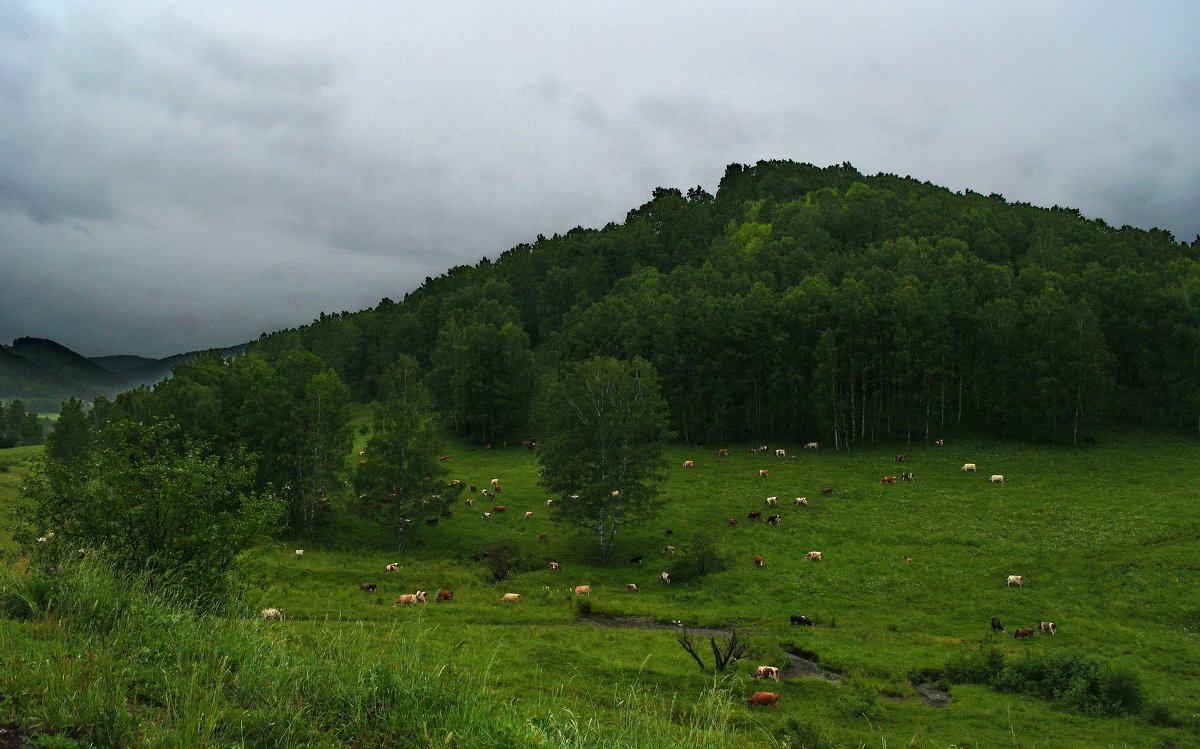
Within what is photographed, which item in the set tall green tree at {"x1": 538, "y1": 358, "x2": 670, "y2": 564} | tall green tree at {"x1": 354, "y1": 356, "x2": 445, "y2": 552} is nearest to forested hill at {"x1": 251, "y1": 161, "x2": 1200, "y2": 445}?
tall green tree at {"x1": 538, "y1": 358, "x2": 670, "y2": 564}

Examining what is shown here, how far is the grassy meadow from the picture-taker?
8.24m

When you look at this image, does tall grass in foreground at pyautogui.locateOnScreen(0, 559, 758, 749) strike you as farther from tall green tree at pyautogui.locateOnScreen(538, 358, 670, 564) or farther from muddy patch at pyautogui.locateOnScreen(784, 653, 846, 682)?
tall green tree at pyautogui.locateOnScreen(538, 358, 670, 564)

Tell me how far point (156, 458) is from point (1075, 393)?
85004 millimetres

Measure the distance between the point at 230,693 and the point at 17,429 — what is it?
202361mm

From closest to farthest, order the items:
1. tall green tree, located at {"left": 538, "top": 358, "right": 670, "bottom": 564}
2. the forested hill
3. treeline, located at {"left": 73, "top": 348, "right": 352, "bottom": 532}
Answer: tall green tree, located at {"left": 538, "top": 358, "right": 670, "bottom": 564}, treeline, located at {"left": 73, "top": 348, "right": 352, "bottom": 532}, the forested hill

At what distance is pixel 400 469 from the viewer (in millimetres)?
50562

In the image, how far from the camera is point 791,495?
183 feet

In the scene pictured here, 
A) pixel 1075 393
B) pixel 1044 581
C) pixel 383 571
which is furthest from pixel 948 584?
pixel 1075 393

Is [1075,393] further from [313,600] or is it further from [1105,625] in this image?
[313,600]

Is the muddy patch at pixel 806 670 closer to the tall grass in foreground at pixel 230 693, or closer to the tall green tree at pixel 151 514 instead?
the tall grass in foreground at pixel 230 693

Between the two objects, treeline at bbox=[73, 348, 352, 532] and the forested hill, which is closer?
treeline at bbox=[73, 348, 352, 532]

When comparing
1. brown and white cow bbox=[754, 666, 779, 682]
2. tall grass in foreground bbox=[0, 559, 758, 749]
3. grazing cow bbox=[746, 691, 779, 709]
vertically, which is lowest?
brown and white cow bbox=[754, 666, 779, 682]

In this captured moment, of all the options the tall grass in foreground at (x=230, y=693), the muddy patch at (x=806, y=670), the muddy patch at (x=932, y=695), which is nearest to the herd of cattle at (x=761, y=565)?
the muddy patch at (x=806, y=670)

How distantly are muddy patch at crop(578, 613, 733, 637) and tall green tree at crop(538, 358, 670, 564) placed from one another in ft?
38.3
